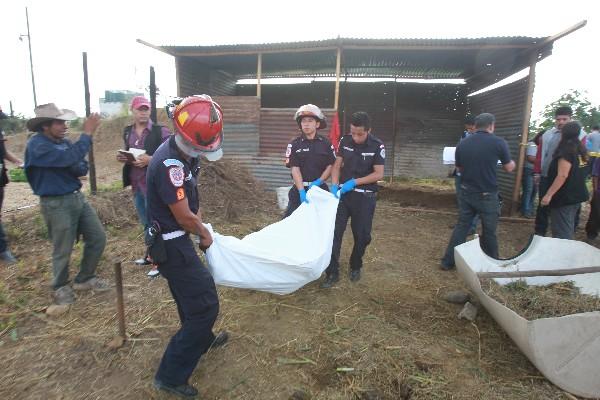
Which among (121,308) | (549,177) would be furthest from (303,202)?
(549,177)

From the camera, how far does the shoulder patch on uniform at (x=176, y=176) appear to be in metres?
1.84

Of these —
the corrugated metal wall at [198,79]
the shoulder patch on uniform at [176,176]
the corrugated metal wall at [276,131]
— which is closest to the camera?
the shoulder patch on uniform at [176,176]

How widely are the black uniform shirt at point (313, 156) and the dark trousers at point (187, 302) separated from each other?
1.87 metres

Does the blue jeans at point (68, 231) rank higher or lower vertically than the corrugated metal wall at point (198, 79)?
lower

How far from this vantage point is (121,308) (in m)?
2.56

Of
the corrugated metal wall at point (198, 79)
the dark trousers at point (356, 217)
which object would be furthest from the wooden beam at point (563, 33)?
the corrugated metal wall at point (198, 79)

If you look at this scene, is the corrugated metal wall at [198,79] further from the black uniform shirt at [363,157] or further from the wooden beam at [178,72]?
the black uniform shirt at [363,157]

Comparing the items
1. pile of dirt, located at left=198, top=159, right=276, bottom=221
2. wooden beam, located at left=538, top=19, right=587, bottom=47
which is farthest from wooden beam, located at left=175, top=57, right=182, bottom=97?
wooden beam, located at left=538, top=19, right=587, bottom=47

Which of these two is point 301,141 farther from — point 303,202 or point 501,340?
point 501,340

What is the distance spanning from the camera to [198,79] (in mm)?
8820

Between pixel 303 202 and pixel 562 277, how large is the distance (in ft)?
7.85

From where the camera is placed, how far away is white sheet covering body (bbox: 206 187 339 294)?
238 cm

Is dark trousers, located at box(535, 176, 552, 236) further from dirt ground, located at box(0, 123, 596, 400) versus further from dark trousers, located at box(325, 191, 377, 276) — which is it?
dark trousers, located at box(325, 191, 377, 276)

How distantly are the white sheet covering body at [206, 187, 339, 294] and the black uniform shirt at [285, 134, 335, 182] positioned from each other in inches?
15.2
